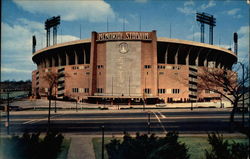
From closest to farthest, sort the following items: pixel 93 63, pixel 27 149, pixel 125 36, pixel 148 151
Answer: pixel 148 151 < pixel 27 149 < pixel 125 36 < pixel 93 63

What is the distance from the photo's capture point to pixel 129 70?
5053 centimetres

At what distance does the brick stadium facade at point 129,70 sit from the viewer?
50.4 m

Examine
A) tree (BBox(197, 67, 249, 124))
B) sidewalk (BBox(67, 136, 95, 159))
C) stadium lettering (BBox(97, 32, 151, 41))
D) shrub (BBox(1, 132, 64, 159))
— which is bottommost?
sidewalk (BBox(67, 136, 95, 159))

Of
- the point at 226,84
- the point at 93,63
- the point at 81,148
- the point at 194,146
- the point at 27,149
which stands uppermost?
the point at 93,63

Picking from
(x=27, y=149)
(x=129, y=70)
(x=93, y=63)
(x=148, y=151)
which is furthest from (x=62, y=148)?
(x=93, y=63)

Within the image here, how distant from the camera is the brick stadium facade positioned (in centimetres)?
5038

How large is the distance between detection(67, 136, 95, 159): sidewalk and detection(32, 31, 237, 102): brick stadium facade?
3355 centimetres

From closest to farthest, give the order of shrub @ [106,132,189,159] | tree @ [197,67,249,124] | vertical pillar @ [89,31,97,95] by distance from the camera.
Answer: shrub @ [106,132,189,159] → tree @ [197,67,249,124] → vertical pillar @ [89,31,97,95]

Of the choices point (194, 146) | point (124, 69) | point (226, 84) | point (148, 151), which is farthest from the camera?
point (124, 69)

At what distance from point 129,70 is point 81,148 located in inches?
1529

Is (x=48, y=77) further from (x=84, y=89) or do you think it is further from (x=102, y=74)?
(x=102, y=74)

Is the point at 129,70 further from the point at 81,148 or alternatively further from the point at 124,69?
the point at 81,148

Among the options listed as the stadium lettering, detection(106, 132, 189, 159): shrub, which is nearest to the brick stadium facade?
the stadium lettering

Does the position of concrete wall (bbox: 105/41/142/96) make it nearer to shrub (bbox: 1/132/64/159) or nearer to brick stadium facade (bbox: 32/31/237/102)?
brick stadium facade (bbox: 32/31/237/102)
